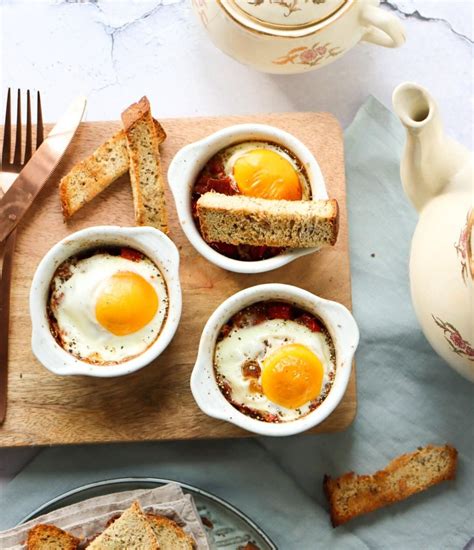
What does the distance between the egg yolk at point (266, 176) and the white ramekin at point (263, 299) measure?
22 cm

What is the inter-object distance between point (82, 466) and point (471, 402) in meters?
1.00

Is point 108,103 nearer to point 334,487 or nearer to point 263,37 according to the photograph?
point 263,37

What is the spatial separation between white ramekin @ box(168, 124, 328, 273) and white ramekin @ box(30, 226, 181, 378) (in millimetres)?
75

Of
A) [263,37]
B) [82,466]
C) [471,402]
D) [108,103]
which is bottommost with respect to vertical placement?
[82,466]

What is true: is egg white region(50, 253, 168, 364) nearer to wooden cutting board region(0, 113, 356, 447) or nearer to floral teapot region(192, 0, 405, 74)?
wooden cutting board region(0, 113, 356, 447)

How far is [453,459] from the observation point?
2.02 metres

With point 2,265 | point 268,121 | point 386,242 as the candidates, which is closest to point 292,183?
point 268,121

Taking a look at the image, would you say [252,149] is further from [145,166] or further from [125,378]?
[125,378]

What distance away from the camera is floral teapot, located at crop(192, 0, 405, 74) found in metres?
1.69

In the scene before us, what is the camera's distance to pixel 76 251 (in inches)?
71.6

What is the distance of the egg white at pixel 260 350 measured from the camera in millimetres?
1796

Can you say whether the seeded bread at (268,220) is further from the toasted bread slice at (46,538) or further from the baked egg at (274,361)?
the toasted bread slice at (46,538)

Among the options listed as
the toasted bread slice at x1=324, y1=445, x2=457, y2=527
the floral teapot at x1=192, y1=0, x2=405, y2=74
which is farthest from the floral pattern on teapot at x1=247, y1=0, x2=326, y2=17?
the toasted bread slice at x1=324, y1=445, x2=457, y2=527

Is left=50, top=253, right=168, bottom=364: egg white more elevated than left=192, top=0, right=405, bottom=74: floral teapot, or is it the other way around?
left=192, top=0, right=405, bottom=74: floral teapot
